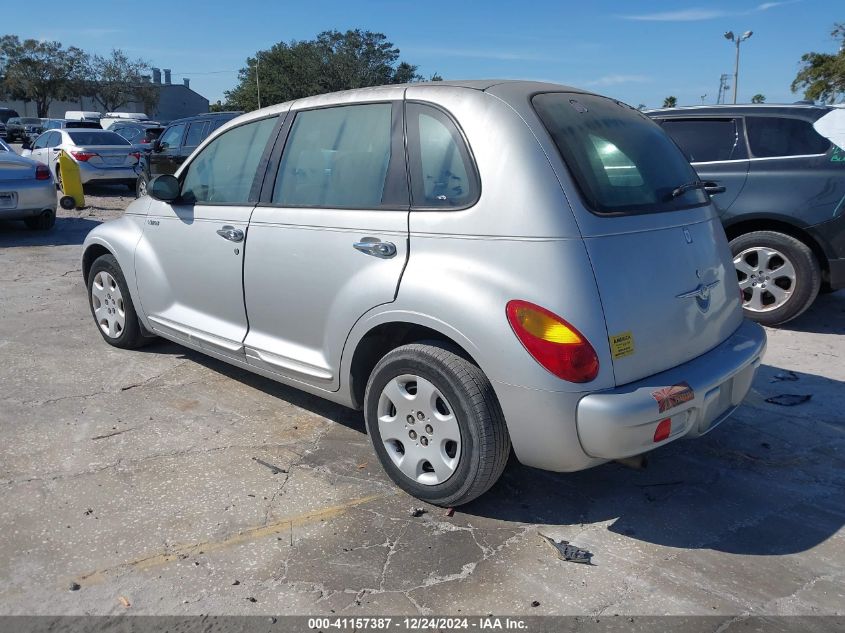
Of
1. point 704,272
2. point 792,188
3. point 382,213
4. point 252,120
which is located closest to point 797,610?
point 704,272

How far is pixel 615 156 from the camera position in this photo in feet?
10.9

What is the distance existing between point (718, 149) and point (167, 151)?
465 inches

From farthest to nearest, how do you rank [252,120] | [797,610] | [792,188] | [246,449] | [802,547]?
[792,188] → [252,120] → [246,449] → [802,547] → [797,610]

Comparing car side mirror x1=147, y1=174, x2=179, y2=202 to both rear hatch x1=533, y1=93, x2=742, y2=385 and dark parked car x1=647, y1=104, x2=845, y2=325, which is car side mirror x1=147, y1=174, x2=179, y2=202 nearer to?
rear hatch x1=533, y1=93, x2=742, y2=385

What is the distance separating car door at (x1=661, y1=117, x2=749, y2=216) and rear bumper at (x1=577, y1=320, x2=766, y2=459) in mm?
3431

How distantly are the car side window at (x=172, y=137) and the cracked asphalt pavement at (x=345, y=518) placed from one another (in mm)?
11224

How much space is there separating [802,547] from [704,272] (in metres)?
1.25

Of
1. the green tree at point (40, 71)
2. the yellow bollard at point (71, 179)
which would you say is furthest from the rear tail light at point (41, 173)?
the green tree at point (40, 71)

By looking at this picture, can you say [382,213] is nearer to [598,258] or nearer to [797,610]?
[598,258]

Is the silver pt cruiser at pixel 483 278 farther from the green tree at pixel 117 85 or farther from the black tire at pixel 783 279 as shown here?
the green tree at pixel 117 85

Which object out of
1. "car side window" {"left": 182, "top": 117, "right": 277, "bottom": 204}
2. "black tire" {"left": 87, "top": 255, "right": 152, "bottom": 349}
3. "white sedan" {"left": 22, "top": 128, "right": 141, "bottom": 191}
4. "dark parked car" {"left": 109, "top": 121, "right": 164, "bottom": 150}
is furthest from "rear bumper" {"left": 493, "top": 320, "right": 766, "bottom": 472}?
"dark parked car" {"left": 109, "top": 121, "right": 164, "bottom": 150}

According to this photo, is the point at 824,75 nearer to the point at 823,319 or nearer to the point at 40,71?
the point at 823,319

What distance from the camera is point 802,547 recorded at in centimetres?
304

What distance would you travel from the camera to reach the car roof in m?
6.27
